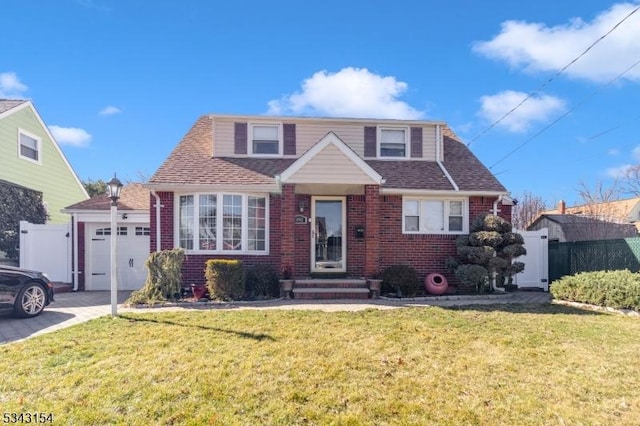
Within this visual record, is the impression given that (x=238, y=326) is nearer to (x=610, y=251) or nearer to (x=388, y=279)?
(x=388, y=279)

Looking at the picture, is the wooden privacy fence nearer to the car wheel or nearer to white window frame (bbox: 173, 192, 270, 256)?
white window frame (bbox: 173, 192, 270, 256)

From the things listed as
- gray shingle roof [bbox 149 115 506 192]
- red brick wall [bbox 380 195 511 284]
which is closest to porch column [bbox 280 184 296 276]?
gray shingle roof [bbox 149 115 506 192]

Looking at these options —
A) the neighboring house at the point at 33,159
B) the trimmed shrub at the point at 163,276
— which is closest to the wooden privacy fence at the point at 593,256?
the trimmed shrub at the point at 163,276

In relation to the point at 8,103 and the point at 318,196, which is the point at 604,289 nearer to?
the point at 318,196

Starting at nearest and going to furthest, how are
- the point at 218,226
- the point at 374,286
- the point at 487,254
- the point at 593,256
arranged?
the point at 374,286 < the point at 487,254 < the point at 218,226 < the point at 593,256

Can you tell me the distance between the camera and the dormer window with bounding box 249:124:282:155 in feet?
41.8

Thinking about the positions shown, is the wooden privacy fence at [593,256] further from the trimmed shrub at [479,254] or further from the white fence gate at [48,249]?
the white fence gate at [48,249]

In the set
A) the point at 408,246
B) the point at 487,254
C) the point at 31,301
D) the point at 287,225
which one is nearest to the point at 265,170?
the point at 287,225

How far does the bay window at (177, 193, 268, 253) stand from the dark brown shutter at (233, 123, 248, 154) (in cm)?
211

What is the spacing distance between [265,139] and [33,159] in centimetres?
1108

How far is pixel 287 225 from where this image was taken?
34.2 feet

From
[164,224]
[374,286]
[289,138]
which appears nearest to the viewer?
[374,286]

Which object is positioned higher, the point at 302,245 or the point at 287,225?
the point at 287,225

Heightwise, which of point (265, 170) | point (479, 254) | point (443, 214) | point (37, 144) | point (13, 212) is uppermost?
point (37, 144)
